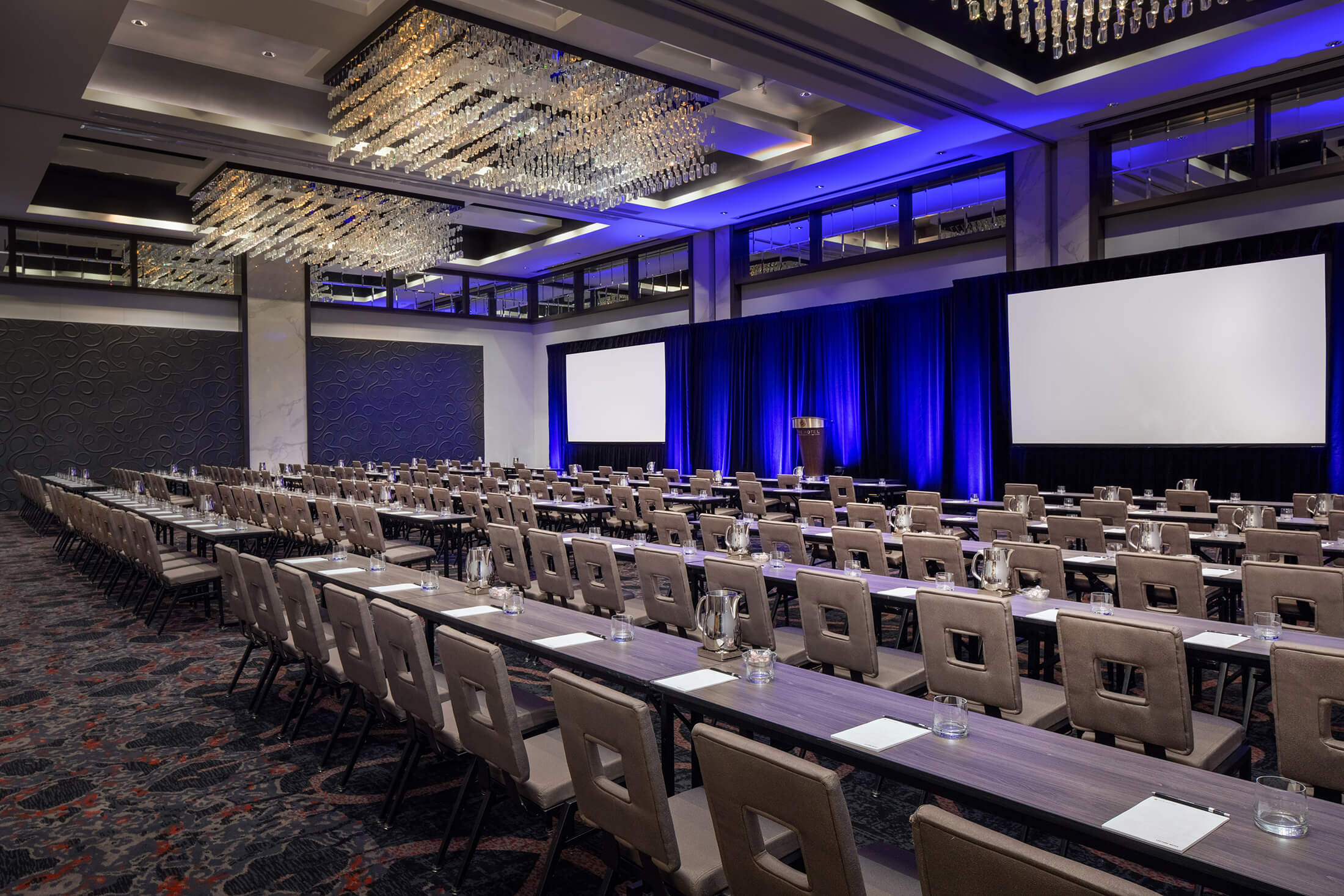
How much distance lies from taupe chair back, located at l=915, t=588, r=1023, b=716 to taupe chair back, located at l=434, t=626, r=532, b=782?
1.56 m

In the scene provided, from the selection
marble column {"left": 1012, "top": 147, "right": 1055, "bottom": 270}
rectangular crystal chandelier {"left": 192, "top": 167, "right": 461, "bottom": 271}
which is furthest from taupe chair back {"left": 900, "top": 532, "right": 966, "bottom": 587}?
rectangular crystal chandelier {"left": 192, "top": 167, "right": 461, "bottom": 271}

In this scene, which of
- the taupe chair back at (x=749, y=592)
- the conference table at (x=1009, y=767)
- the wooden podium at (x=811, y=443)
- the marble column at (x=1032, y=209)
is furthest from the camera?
the wooden podium at (x=811, y=443)

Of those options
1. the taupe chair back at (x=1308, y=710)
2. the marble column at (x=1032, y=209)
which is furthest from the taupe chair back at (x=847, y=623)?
the marble column at (x=1032, y=209)

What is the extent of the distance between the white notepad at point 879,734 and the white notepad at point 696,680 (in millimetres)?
535

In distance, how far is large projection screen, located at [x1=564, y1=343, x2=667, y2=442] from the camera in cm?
1816

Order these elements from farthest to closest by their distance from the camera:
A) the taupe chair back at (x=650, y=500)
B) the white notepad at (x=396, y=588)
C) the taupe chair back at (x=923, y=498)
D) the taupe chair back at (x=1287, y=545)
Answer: the taupe chair back at (x=650, y=500) → the taupe chair back at (x=923, y=498) → the taupe chair back at (x=1287, y=545) → the white notepad at (x=396, y=588)

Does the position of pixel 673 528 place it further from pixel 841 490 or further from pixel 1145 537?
pixel 841 490

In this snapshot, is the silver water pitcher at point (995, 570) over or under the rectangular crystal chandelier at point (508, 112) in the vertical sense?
under

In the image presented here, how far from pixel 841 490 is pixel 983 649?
7525 mm

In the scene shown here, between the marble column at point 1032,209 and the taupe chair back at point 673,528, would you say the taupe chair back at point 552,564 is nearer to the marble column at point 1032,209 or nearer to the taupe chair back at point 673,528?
the taupe chair back at point 673,528

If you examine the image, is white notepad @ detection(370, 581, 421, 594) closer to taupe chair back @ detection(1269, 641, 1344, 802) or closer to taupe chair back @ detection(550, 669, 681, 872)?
taupe chair back @ detection(550, 669, 681, 872)

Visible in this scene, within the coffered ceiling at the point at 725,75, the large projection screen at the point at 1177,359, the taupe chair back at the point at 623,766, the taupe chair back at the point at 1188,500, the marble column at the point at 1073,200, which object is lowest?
the taupe chair back at the point at 623,766

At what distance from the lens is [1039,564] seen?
4.51 meters

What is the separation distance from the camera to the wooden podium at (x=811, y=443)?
1368 centimetres
